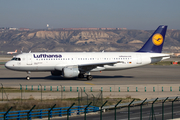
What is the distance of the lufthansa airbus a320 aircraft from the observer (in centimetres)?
4212

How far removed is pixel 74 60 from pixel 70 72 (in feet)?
12.9

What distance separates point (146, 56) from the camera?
4547 centimetres

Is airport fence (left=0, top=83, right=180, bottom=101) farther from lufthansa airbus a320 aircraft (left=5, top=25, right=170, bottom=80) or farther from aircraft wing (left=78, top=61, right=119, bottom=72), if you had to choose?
lufthansa airbus a320 aircraft (left=5, top=25, right=170, bottom=80)

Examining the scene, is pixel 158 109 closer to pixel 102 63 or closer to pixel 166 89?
pixel 166 89

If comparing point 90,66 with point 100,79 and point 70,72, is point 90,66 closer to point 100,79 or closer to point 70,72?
point 100,79

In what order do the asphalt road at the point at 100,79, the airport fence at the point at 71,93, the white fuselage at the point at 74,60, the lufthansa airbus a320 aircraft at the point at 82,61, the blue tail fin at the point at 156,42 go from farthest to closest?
the blue tail fin at the point at 156,42, the white fuselage at the point at 74,60, the lufthansa airbus a320 aircraft at the point at 82,61, the asphalt road at the point at 100,79, the airport fence at the point at 71,93

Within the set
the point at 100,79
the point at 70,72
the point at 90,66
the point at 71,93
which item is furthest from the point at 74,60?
the point at 71,93

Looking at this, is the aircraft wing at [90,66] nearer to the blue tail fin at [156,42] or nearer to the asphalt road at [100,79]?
the asphalt road at [100,79]

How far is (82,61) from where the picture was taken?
4416 cm

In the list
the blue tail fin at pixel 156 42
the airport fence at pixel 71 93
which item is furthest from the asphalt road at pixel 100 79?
the airport fence at pixel 71 93

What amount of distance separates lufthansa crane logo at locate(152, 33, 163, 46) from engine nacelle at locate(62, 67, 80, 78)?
15.7m

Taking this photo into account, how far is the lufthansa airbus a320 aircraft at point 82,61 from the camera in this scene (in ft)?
138

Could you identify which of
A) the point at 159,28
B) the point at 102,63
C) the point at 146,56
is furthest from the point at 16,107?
the point at 159,28

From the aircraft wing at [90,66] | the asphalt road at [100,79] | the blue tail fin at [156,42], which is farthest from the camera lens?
the blue tail fin at [156,42]
